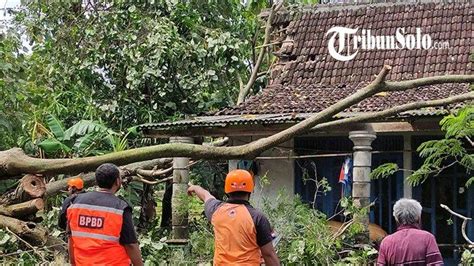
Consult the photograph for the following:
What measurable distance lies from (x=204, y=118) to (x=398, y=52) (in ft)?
12.7

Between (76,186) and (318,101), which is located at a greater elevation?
(318,101)

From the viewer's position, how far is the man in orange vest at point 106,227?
5816 millimetres

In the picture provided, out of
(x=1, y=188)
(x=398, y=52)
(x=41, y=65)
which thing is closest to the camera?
(x=1, y=188)

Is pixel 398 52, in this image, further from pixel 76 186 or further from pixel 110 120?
pixel 76 186

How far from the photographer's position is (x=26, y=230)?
8758 millimetres

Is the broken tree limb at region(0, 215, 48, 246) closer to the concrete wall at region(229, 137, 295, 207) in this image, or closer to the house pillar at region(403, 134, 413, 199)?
the concrete wall at region(229, 137, 295, 207)

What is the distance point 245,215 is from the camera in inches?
235

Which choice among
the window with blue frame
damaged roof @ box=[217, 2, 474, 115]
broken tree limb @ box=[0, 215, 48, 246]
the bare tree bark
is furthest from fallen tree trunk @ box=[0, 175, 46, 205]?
the bare tree bark

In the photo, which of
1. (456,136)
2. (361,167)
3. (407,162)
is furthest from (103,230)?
(407,162)

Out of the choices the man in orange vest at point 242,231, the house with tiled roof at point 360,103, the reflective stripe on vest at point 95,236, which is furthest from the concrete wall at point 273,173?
the reflective stripe on vest at point 95,236

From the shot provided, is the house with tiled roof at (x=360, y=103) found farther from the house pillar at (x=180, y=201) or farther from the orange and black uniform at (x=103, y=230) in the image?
the orange and black uniform at (x=103, y=230)

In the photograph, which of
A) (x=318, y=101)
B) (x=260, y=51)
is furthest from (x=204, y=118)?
(x=260, y=51)

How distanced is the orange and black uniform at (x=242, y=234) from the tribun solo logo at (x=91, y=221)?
0.85m

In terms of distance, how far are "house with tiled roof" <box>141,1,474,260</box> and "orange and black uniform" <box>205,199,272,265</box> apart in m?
6.52
